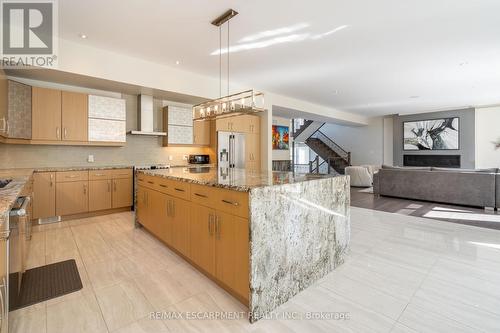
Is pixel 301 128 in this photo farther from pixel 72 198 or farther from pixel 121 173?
pixel 72 198

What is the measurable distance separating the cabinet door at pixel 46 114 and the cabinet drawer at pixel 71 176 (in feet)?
2.06

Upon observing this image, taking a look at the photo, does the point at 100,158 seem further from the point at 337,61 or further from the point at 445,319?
the point at 445,319

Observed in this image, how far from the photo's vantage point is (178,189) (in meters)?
2.55

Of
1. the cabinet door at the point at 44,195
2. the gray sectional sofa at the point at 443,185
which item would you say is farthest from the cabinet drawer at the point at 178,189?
the gray sectional sofa at the point at 443,185

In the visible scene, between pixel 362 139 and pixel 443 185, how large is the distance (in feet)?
21.7

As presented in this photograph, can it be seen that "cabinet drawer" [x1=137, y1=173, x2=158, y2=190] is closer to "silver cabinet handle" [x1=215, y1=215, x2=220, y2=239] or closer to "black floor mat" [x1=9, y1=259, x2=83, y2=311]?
"black floor mat" [x1=9, y1=259, x2=83, y2=311]

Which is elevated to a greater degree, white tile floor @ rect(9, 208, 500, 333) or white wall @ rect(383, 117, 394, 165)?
white wall @ rect(383, 117, 394, 165)

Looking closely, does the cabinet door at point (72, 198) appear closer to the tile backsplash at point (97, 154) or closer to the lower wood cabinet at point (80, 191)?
the lower wood cabinet at point (80, 191)

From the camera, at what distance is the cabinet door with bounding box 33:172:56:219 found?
3.89 meters

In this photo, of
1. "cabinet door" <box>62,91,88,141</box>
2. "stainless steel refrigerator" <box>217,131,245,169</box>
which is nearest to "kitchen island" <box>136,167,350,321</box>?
"cabinet door" <box>62,91,88,141</box>

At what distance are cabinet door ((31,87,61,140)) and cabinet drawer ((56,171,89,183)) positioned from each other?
0.63 metres

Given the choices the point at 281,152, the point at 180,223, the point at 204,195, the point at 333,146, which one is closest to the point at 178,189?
the point at 180,223

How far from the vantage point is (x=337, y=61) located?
4.55 m

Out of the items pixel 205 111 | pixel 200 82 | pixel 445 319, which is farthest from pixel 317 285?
pixel 200 82
